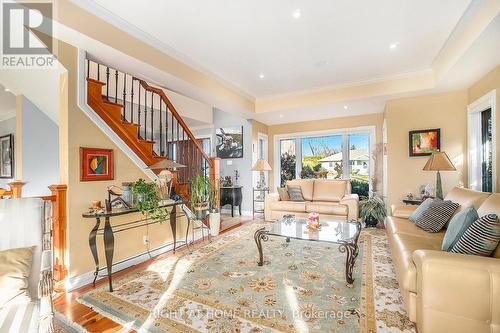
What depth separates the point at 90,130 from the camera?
2.61 metres

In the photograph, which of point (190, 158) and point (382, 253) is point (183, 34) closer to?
point (190, 158)

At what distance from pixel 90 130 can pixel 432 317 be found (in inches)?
140

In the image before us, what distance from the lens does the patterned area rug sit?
1771mm

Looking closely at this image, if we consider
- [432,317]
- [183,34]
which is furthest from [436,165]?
[183,34]

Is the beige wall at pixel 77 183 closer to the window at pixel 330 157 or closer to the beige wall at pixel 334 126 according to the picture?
the beige wall at pixel 334 126

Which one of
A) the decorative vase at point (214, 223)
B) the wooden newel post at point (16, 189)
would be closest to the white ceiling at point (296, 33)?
the decorative vase at point (214, 223)

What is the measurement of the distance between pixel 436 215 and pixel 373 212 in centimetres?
194

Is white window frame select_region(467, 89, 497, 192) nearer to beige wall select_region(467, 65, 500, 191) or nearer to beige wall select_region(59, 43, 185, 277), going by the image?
beige wall select_region(467, 65, 500, 191)

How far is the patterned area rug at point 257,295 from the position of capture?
1.77 m

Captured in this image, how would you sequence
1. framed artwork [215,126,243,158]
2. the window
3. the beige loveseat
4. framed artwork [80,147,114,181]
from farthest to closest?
framed artwork [215,126,243,158] < the window < the beige loveseat < framed artwork [80,147,114,181]

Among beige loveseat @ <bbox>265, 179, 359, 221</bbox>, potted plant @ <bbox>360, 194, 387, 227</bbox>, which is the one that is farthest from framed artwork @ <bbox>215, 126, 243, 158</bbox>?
potted plant @ <bbox>360, 194, 387, 227</bbox>

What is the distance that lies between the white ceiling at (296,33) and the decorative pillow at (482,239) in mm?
2211

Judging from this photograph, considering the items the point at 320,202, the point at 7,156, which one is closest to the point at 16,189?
the point at 7,156

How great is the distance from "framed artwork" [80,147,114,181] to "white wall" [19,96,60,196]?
188 centimetres
